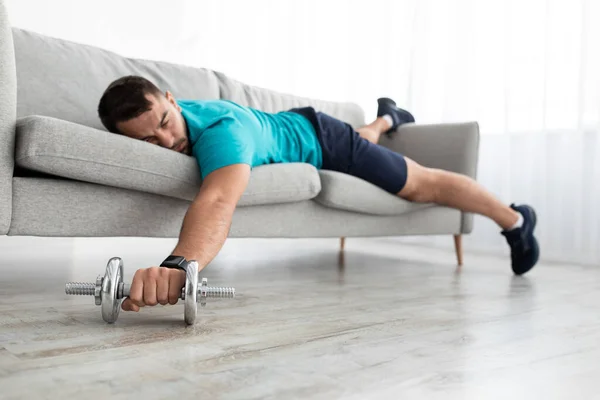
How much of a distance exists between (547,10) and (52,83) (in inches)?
91.6

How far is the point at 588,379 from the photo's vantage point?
890mm

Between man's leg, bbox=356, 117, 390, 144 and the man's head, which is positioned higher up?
man's leg, bbox=356, 117, 390, 144

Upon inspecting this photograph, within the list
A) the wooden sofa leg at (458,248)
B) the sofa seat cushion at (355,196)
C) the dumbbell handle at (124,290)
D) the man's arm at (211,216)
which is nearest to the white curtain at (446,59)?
the wooden sofa leg at (458,248)

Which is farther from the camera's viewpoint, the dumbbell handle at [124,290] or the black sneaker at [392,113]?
the black sneaker at [392,113]

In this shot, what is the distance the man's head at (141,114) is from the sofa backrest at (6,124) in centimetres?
25

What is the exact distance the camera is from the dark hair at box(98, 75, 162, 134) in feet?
4.97

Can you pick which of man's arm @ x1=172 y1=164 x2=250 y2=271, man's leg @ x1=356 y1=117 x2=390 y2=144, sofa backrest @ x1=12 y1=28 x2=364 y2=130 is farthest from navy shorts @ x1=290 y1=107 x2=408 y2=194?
man's arm @ x1=172 y1=164 x2=250 y2=271

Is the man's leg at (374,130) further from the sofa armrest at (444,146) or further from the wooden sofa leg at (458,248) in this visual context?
the wooden sofa leg at (458,248)

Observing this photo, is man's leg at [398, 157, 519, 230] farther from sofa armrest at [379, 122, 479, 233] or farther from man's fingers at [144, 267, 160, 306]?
man's fingers at [144, 267, 160, 306]

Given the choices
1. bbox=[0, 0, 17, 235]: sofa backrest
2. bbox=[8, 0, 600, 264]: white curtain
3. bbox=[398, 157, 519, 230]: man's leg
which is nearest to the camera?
bbox=[0, 0, 17, 235]: sofa backrest

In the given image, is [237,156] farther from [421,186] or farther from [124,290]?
[421,186]

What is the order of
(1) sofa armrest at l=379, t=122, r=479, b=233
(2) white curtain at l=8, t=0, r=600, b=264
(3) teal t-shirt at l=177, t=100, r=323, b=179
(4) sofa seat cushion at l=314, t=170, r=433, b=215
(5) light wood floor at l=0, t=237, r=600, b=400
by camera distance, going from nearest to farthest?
1. (5) light wood floor at l=0, t=237, r=600, b=400
2. (3) teal t-shirt at l=177, t=100, r=323, b=179
3. (4) sofa seat cushion at l=314, t=170, r=433, b=215
4. (1) sofa armrest at l=379, t=122, r=479, b=233
5. (2) white curtain at l=8, t=0, r=600, b=264

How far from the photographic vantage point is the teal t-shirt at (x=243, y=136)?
148 cm

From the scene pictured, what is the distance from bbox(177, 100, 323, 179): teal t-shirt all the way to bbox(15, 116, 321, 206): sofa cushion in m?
0.07
